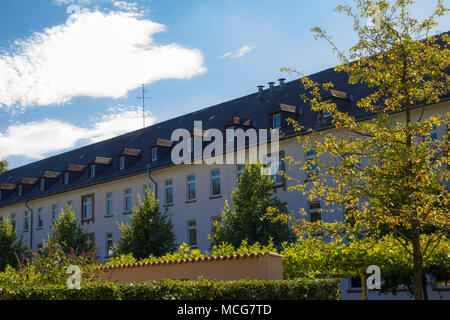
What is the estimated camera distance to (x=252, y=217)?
25938 millimetres

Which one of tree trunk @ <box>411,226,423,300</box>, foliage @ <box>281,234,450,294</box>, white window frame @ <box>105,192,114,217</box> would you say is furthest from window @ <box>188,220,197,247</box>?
tree trunk @ <box>411,226,423,300</box>

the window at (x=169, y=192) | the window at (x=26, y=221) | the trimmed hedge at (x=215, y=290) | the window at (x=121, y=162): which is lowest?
the trimmed hedge at (x=215, y=290)

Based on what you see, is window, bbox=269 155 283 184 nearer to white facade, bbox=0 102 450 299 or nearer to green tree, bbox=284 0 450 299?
white facade, bbox=0 102 450 299

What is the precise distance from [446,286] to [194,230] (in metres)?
15.4

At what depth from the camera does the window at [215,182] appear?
Answer: 3325cm

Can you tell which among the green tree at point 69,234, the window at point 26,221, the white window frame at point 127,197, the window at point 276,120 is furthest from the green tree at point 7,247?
the window at point 276,120

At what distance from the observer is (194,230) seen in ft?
113

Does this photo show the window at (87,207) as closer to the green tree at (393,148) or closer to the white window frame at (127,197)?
the white window frame at (127,197)

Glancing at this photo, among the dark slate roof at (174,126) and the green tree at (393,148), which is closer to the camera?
the green tree at (393,148)

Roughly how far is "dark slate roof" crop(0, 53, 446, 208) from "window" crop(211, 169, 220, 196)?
2.78 metres

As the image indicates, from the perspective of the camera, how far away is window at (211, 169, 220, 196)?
33.2m

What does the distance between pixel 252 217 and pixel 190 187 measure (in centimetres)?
976
